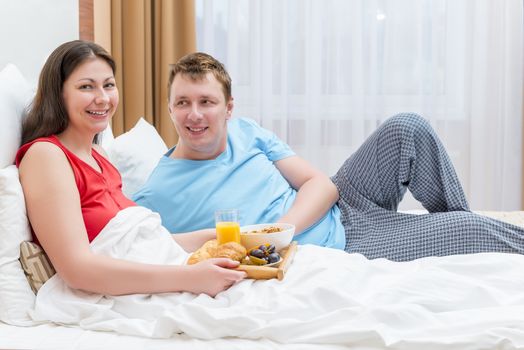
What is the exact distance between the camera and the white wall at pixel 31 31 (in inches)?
77.9

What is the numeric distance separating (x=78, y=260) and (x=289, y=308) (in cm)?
47

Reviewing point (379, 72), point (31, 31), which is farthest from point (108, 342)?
point (379, 72)

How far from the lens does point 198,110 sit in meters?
2.00

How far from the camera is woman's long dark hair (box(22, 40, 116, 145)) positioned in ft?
5.14

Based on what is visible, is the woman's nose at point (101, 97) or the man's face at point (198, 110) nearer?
the woman's nose at point (101, 97)

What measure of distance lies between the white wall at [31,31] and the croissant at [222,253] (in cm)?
93

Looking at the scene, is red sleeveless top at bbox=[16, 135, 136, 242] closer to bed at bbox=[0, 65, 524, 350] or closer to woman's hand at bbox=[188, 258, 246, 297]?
bed at bbox=[0, 65, 524, 350]

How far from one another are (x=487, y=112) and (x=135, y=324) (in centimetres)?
283

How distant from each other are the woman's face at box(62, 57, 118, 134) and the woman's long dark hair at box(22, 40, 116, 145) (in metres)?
0.01

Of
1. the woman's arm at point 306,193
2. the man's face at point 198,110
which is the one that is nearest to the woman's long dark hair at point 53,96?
the man's face at point 198,110

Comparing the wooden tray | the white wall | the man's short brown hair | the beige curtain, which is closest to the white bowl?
the wooden tray

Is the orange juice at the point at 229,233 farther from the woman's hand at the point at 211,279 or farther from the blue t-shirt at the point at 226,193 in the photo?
the blue t-shirt at the point at 226,193

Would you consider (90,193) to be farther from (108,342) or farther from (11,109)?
(108,342)

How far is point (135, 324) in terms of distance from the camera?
130 centimetres
